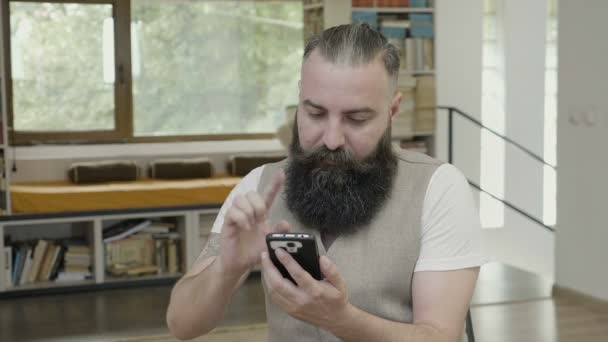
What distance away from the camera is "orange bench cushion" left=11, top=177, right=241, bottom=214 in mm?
5445

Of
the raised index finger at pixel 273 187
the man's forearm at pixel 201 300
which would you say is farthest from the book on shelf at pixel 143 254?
the raised index finger at pixel 273 187

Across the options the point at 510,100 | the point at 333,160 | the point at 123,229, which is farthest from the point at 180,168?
the point at 333,160

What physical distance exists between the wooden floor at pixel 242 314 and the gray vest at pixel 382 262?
278 cm

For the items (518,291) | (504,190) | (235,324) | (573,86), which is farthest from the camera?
(504,190)

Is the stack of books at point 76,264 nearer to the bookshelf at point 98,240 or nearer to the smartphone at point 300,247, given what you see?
the bookshelf at point 98,240

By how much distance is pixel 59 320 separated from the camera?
486cm

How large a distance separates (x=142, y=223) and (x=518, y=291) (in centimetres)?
244

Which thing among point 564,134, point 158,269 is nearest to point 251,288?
point 158,269

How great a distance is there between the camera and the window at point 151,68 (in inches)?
244

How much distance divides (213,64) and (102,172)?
134 cm

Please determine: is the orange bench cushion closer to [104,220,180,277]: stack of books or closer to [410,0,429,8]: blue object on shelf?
[104,220,180,277]: stack of books

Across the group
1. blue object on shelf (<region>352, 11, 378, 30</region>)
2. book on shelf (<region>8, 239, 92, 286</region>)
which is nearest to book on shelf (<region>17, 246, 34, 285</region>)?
book on shelf (<region>8, 239, 92, 286</region>)

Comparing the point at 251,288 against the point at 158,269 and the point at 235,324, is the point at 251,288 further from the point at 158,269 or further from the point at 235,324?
the point at 235,324

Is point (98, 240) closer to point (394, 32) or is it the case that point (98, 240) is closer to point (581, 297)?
point (394, 32)
